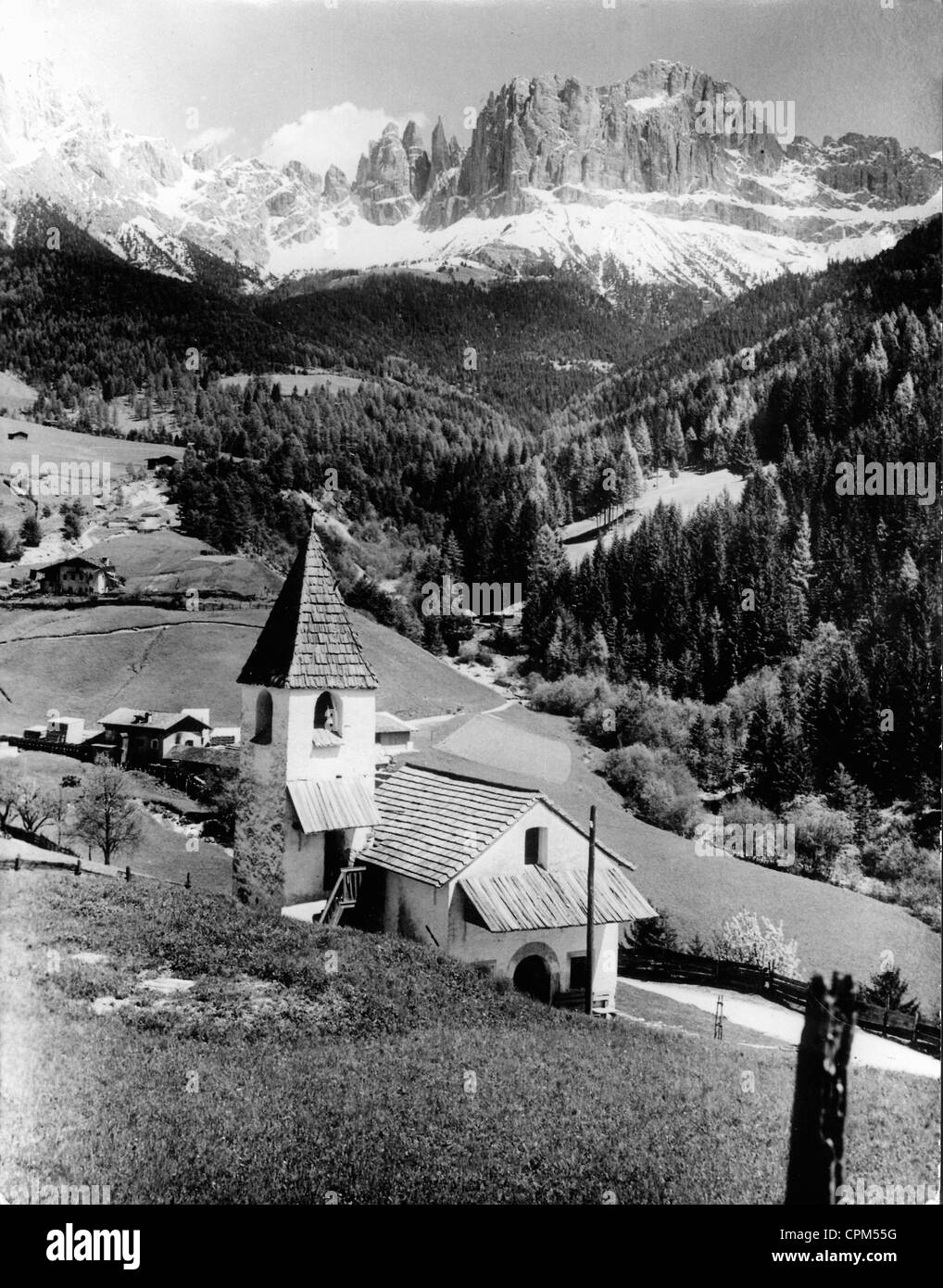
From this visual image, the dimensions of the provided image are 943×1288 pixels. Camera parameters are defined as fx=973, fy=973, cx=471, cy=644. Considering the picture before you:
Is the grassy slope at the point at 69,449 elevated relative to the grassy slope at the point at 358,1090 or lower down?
elevated

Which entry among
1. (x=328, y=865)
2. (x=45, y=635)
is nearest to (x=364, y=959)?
(x=328, y=865)

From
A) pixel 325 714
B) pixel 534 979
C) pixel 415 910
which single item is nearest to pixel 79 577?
pixel 325 714

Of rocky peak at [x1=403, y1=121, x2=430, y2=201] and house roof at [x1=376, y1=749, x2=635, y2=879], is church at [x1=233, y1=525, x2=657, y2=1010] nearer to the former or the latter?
house roof at [x1=376, y1=749, x2=635, y2=879]

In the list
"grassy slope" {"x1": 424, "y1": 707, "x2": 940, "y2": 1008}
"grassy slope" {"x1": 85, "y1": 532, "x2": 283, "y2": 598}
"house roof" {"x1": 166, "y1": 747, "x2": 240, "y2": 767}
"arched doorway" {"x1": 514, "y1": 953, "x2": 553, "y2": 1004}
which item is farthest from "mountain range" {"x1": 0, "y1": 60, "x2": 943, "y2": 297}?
"arched doorway" {"x1": 514, "y1": 953, "x2": 553, "y2": 1004}

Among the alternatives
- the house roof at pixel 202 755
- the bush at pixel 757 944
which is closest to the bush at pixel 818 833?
the bush at pixel 757 944

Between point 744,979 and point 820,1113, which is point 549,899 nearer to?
point 744,979

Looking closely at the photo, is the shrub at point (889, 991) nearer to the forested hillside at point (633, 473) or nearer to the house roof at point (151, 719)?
the forested hillside at point (633, 473)
